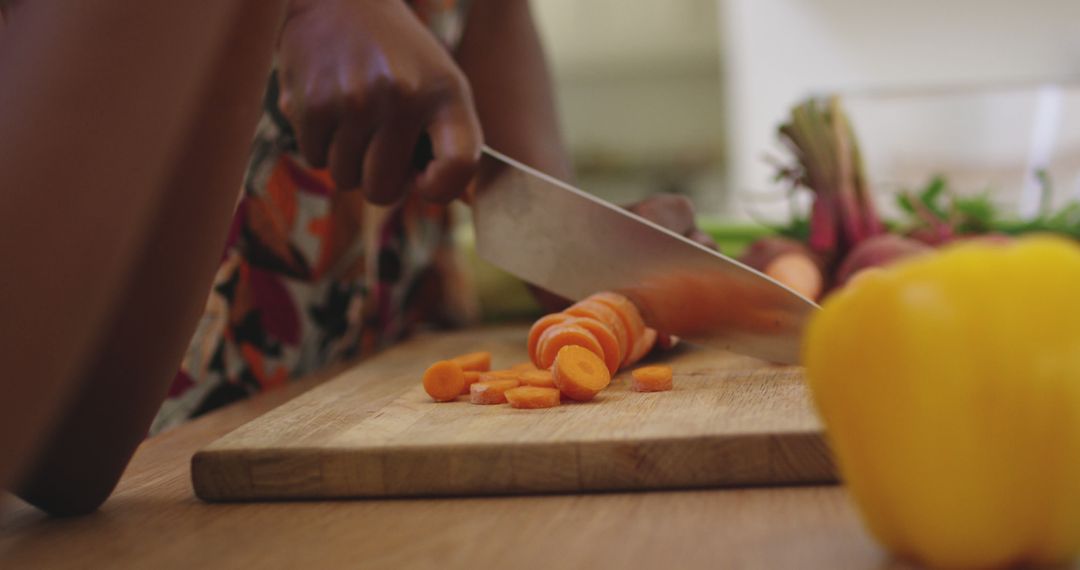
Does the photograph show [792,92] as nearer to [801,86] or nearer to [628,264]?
[801,86]

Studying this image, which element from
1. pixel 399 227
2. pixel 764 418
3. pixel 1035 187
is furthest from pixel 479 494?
pixel 1035 187

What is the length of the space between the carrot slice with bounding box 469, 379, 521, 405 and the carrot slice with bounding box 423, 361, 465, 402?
0.02 meters

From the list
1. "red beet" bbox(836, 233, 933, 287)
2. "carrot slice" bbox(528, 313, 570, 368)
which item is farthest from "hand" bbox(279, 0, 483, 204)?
"red beet" bbox(836, 233, 933, 287)

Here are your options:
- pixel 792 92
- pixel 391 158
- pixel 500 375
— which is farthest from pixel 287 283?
pixel 792 92

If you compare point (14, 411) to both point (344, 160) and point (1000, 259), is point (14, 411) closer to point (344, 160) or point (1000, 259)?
point (1000, 259)

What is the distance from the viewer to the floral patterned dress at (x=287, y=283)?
1.35 meters

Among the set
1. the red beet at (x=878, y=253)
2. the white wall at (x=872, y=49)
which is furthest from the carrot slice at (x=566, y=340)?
the white wall at (x=872, y=49)

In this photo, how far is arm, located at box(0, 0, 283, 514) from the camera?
555mm

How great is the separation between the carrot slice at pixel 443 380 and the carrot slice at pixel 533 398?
75 millimetres

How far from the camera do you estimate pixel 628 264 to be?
115cm

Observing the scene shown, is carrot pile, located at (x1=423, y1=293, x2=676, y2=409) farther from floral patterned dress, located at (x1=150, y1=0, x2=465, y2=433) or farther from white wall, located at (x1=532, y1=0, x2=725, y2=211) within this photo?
white wall, located at (x1=532, y1=0, x2=725, y2=211)

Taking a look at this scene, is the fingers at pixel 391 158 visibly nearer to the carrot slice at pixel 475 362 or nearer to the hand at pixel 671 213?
the carrot slice at pixel 475 362

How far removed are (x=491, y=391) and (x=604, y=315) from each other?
16 centimetres

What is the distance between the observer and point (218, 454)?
2.70ft
